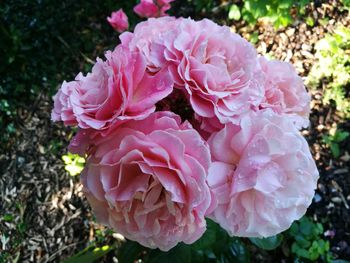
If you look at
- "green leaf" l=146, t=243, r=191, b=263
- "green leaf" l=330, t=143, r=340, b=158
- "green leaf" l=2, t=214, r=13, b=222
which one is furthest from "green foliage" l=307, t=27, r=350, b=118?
"green leaf" l=2, t=214, r=13, b=222

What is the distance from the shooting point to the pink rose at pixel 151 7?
1.97m

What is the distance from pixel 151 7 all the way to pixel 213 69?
1.04 metres

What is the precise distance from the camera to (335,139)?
8.25 feet

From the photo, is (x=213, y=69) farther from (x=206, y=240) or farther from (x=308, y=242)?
(x=308, y=242)

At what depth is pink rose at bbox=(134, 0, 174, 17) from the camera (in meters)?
1.97

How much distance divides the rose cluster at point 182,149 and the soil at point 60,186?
1.28 m

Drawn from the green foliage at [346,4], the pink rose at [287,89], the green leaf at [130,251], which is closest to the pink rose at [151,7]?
the pink rose at [287,89]

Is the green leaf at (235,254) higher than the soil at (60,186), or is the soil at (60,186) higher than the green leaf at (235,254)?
the green leaf at (235,254)

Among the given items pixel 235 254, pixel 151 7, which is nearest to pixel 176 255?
pixel 235 254

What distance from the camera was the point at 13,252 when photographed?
2148 mm

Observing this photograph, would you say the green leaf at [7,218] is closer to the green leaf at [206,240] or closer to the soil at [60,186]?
the soil at [60,186]

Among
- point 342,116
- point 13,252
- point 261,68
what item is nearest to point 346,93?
point 342,116

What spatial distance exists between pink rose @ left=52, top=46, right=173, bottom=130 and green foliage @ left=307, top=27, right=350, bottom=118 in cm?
184

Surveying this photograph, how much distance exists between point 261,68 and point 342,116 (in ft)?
5.21
